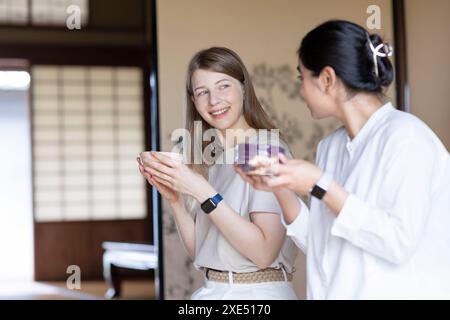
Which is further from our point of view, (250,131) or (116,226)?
(116,226)

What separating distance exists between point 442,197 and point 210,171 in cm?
70

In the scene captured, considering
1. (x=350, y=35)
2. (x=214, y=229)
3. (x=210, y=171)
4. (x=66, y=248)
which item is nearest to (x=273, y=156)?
(x=350, y=35)

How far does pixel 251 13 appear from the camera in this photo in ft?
11.2

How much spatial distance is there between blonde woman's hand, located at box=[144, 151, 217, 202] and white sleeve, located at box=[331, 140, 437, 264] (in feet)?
1.32

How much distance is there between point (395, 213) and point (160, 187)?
671 millimetres

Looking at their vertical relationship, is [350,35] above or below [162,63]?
below

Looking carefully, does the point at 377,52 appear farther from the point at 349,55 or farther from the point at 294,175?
the point at 294,175

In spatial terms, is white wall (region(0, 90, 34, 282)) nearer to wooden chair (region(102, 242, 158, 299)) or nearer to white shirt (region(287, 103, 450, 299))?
wooden chair (region(102, 242, 158, 299))

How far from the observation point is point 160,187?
176 cm

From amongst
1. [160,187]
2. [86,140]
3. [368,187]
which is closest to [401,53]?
[160,187]

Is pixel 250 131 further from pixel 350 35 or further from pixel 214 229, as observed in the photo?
pixel 350 35

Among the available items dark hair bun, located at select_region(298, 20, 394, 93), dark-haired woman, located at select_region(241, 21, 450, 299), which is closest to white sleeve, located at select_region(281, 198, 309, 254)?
dark-haired woman, located at select_region(241, 21, 450, 299)

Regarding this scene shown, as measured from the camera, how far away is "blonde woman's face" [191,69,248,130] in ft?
5.76
